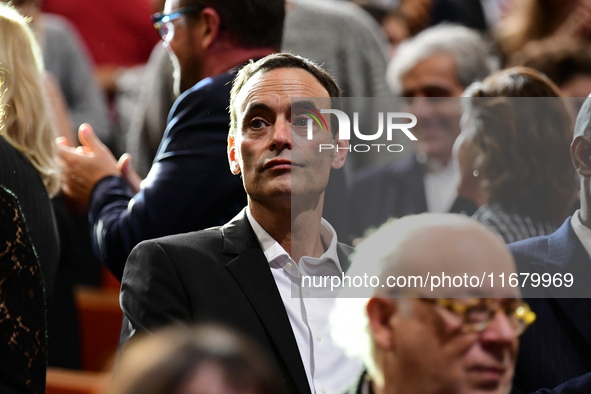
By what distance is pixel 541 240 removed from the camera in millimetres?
1803

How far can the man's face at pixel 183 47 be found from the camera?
2090mm

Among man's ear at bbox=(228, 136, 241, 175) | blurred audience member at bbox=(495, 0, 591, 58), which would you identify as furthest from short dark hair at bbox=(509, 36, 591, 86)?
man's ear at bbox=(228, 136, 241, 175)

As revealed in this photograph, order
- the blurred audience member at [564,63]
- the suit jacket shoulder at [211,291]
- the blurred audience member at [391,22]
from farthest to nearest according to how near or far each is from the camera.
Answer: the blurred audience member at [391,22], the blurred audience member at [564,63], the suit jacket shoulder at [211,291]

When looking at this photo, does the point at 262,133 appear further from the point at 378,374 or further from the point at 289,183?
the point at 378,374

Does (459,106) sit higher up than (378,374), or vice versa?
(459,106)

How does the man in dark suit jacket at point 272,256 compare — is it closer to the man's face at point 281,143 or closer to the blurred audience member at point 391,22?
the man's face at point 281,143

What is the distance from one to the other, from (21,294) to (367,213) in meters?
→ 0.70

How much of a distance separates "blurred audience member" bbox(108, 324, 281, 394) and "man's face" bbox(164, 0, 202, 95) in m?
1.12

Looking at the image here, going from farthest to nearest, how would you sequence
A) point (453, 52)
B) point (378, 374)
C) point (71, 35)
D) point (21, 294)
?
point (71, 35) → point (453, 52) → point (21, 294) → point (378, 374)

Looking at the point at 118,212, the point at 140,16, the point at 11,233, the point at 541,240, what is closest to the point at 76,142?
the point at 140,16

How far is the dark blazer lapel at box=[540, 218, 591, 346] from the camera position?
69.6 inches

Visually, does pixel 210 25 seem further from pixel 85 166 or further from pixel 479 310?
pixel 479 310

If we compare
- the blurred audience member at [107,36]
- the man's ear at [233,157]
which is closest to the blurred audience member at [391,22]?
the blurred audience member at [107,36]

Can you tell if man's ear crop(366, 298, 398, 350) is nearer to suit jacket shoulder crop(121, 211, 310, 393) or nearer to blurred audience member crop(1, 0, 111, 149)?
suit jacket shoulder crop(121, 211, 310, 393)
